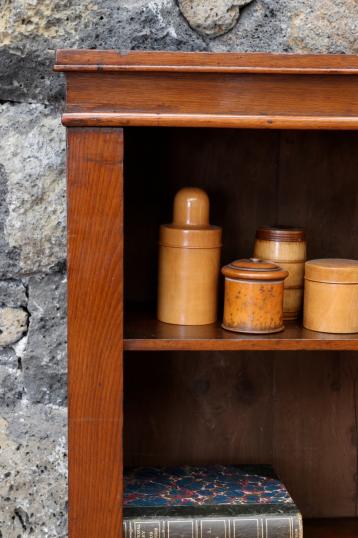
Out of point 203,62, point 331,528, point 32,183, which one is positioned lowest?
point 331,528

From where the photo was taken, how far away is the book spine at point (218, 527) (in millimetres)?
1160

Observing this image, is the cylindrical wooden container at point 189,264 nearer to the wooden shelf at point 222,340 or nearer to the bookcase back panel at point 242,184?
the wooden shelf at point 222,340

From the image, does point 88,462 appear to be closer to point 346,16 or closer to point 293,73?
point 293,73

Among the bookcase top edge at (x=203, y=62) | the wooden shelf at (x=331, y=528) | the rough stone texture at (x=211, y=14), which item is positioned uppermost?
the rough stone texture at (x=211, y=14)

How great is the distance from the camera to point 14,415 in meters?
1.33

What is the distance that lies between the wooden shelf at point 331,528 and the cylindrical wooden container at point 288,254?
0.43 metres

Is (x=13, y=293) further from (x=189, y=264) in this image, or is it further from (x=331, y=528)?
(x=331, y=528)

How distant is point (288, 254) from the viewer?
1247 millimetres

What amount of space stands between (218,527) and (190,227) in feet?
1.55

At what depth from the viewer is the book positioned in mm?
1170

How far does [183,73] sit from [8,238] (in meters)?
0.47

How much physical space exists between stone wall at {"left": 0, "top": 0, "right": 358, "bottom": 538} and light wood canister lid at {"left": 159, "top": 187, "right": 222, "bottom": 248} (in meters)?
0.22

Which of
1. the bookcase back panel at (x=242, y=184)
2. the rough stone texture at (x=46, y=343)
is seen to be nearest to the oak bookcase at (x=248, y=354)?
the bookcase back panel at (x=242, y=184)

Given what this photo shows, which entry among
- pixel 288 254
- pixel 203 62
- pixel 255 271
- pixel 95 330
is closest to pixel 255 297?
pixel 255 271
